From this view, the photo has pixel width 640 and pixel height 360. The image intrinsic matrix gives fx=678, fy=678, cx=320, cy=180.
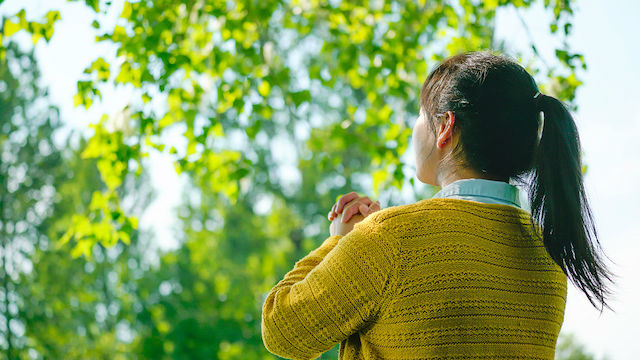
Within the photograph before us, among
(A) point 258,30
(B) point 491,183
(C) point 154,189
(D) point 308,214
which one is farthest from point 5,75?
(B) point 491,183

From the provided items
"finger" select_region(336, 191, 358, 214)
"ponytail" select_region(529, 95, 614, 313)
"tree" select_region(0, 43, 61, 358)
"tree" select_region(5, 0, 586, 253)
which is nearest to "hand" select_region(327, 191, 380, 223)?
"finger" select_region(336, 191, 358, 214)

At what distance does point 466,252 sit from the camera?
1126 mm

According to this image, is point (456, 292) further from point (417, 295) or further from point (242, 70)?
point (242, 70)

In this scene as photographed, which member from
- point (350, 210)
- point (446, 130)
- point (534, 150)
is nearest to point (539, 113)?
point (534, 150)

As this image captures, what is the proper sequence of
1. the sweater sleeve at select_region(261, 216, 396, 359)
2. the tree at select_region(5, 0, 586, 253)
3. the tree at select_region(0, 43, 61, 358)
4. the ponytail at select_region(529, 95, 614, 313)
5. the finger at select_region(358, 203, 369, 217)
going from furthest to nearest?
the tree at select_region(0, 43, 61, 358) → the tree at select_region(5, 0, 586, 253) → the finger at select_region(358, 203, 369, 217) → the ponytail at select_region(529, 95, 614, 313) → the sweater sleeve at select_region(261, 216, 396, 359)

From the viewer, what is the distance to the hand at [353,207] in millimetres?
1392

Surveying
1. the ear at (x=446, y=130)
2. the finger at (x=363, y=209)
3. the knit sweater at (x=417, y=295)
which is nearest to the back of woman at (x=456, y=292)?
the knit sweater at (x=417, y=295)

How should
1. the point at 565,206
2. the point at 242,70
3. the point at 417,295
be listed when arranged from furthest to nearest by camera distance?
the point at 242,70 < the point at 565,206 < the point at 417,295

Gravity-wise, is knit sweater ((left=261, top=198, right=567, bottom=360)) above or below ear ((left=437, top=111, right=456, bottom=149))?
below

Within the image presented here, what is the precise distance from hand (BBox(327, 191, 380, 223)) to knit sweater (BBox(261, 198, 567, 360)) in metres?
0.21

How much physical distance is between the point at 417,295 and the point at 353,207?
35cm

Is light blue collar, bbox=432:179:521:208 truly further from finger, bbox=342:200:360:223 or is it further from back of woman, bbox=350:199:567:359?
finger, bbox=342:200:360:223

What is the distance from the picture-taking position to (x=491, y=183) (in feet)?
4.04

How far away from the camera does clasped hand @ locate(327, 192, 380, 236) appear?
1.40m
